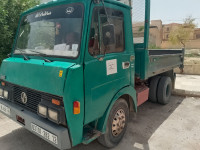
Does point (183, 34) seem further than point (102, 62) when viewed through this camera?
Yes

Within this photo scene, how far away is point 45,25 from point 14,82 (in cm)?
103

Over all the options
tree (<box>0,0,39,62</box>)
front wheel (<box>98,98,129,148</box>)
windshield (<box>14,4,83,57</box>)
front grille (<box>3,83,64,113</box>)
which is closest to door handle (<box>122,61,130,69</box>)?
front wheel (<box>98,98,129,148</box>)

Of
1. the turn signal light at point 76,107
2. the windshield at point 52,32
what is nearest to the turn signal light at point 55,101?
the turn signal light at point 76,107

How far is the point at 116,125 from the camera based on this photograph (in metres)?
2.84

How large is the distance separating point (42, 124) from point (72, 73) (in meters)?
0.83

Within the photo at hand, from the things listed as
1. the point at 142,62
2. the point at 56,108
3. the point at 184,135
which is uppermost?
the point at 142,62

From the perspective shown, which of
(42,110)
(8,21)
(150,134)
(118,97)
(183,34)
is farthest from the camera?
(183,34)

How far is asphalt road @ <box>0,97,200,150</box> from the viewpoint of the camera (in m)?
2.95

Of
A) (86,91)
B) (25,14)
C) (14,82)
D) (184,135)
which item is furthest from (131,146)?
(25,14)

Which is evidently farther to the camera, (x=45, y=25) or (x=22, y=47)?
(x=22, y=47)

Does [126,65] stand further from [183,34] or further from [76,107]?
[183,34]

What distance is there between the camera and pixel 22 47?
2873 mm

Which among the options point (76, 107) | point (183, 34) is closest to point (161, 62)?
point (76, 107)

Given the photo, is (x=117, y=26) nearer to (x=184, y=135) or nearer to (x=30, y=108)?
(x=30, y=108)
